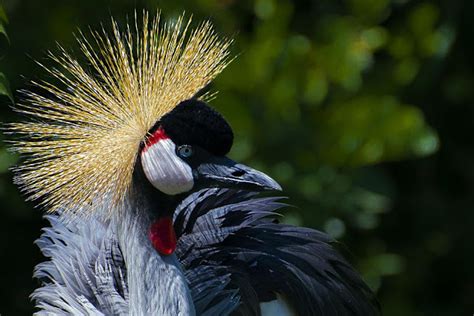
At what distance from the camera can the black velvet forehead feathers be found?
2.48 metres

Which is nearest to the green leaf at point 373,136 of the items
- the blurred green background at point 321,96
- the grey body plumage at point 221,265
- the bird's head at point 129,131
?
the blurred green background at point 321,96

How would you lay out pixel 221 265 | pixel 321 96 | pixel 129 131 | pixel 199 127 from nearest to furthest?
pixel 199 127 < pixel 129 131 < pixel 221 265 < pixel 321 96

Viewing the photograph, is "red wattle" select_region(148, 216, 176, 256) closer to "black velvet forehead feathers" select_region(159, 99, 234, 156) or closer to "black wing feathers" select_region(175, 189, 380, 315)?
"black velvet forehead feathers" select_region(159, 99, 234, 156)

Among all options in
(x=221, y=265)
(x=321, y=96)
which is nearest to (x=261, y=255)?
(x=221, y=265)

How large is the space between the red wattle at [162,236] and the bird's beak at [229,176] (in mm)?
125

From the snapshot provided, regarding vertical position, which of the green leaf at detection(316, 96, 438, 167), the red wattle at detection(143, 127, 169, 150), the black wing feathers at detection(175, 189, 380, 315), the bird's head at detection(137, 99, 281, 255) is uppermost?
the red wattle at detection(143, 127, 169, 150)

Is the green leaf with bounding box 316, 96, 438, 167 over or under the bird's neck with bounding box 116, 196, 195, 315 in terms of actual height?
under

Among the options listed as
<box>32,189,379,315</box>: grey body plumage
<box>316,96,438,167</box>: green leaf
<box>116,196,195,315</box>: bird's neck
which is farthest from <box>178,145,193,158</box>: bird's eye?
<box>316,96,438,167</box>: green leaf

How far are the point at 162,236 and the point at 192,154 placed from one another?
187 millimetres

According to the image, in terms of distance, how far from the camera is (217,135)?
2.50 metres

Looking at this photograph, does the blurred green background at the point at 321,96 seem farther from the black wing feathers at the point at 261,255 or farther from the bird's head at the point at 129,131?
the bird's head at the point at 129,131

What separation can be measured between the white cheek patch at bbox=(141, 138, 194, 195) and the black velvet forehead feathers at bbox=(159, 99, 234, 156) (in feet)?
0.09

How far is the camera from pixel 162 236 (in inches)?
102

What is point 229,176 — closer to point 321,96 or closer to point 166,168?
point 166,168
